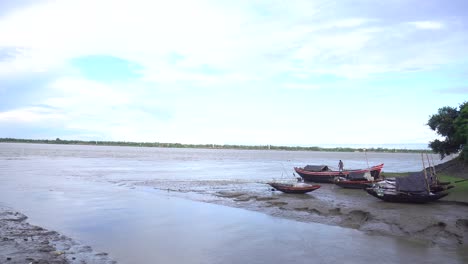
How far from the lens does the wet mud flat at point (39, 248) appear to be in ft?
32.9

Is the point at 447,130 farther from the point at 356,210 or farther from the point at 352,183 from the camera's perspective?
the point at 356,210

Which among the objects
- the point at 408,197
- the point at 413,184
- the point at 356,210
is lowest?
the point at 356,210

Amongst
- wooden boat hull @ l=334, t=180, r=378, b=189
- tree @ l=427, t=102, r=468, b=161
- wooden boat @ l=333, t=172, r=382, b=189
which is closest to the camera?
wooden boat hull @ l=334, t=180, r=378, b=189

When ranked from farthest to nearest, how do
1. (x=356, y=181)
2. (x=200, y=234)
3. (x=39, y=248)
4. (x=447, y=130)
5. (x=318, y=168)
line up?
(x=318, y=168)
(x=447, y=130)
(x=356, y=181)
(x=200, y=234)
(x=39, y=248)

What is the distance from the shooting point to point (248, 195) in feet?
76.9

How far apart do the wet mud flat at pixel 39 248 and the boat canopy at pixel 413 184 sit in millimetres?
14516

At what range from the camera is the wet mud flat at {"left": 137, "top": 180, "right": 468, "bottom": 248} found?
14.3m

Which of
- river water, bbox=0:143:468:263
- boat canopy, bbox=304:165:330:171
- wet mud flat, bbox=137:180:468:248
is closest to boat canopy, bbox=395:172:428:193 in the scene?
wet mud flat, bbox=137:180:468:248

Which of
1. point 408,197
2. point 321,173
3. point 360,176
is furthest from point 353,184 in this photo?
point 408,197

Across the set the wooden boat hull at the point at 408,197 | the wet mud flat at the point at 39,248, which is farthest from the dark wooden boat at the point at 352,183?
the wet mud flat at the point at 39,248

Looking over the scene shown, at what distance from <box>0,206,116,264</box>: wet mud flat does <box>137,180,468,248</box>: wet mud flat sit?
9.28 meters

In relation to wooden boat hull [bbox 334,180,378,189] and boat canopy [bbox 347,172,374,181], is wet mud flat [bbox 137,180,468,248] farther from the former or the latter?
boat canopy [bbox 347,172,374,181]

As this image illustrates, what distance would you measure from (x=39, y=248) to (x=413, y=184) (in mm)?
16534

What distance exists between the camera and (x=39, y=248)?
36.1 feet
